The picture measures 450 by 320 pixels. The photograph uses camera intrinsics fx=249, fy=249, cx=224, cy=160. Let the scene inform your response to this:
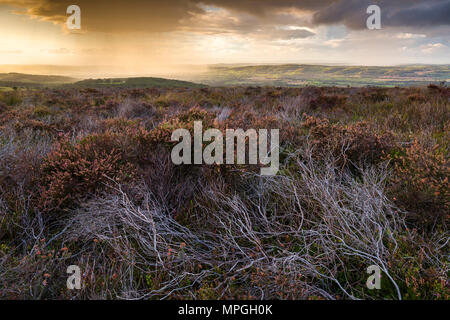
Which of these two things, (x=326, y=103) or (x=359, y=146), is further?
(x=326, y=103)

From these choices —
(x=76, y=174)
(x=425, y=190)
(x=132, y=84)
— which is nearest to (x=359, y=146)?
(x=425, y=190)

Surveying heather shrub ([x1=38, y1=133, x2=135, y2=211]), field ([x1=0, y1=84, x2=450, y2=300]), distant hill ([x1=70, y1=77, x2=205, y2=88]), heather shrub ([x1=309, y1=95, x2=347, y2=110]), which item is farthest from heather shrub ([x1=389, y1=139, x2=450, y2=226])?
distant hill ([x1=70, y1=77, x2=205, y2=88])

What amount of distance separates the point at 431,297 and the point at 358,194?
1208mm

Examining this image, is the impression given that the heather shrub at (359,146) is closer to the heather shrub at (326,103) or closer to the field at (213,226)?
the field at (213,226)

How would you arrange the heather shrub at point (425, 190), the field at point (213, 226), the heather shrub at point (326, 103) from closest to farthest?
the field at point (213, 226) → the heather shrub at point (425, 190) → the heather shrub at point (326, 103)

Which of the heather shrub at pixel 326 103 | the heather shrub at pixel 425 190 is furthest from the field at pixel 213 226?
the heather shrub at pixel 326 103

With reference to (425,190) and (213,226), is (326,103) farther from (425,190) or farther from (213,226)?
(213,226)

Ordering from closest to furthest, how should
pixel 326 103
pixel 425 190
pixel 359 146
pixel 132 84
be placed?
pixel 425 190 → pixel 359 146 → pixel 326 103 → pixel 132 84

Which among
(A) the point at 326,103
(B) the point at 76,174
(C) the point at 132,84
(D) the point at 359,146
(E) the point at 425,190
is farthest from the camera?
(C) the point at 132,84

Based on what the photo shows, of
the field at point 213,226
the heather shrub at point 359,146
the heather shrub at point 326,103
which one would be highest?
the heather shrub at point 326,103

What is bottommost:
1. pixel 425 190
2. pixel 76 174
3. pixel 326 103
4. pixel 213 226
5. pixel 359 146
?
pixel 213 226

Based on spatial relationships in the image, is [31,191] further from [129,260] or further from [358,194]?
[358,194]

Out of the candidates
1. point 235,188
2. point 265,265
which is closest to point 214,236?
point 265,265

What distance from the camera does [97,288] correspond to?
1.94m
